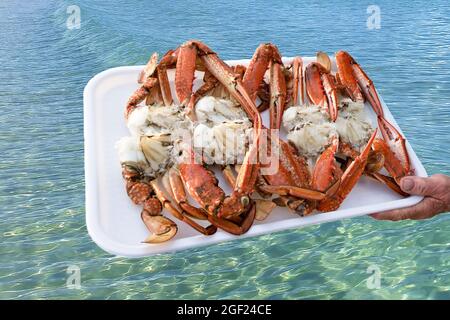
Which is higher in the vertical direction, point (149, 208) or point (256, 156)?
point (256, 156)

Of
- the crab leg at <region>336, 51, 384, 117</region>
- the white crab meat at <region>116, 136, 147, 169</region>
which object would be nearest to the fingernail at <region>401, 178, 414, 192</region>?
the crab leg at <region>336, 51, 384, 117</region>

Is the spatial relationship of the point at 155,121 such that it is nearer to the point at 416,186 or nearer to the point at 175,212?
the point at 175,212

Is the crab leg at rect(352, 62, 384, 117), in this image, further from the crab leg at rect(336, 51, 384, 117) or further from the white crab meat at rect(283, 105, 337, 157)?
the white crab meat at rect(283, 105, 337, 157)

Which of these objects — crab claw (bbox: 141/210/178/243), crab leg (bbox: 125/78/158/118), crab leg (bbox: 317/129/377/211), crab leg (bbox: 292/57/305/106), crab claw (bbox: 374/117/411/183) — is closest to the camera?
crab claw (bbox: 141/210/178/243)

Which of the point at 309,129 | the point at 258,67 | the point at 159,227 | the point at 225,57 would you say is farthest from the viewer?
the point at 225,57

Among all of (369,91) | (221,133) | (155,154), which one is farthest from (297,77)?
(155,154)

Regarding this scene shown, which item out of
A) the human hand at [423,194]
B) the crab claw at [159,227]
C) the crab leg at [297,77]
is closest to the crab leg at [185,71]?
the crab leg at [297,77]

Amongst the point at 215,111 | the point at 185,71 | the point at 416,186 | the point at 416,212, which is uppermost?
the point at 185,71
